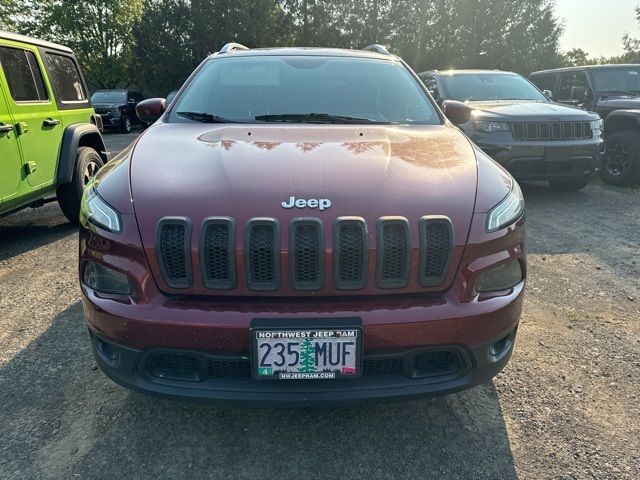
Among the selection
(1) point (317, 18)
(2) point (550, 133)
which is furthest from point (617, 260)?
(1) point (317, 18)

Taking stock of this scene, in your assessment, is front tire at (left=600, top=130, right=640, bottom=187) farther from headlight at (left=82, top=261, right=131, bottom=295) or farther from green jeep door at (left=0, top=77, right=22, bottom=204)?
green jeep door at (left=0, top=77, right=22, bottom=204)

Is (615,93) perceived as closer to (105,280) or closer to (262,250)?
(262,250)

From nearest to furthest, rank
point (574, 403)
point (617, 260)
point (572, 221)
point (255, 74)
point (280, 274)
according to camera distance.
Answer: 1. point (280, 274)
2. point (574, 403)
3. point (255, 74)
4. point (617, 260)
5. point (572, 221)

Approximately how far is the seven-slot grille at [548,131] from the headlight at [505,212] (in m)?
4.30

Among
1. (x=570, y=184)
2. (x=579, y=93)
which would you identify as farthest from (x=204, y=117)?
(x=579, y=93)

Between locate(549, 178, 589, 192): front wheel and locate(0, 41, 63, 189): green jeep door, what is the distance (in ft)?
19.9

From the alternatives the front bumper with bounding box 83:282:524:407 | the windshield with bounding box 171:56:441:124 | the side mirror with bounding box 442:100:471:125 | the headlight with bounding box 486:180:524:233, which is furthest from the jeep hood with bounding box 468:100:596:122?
the front bumper with bounding box 83:282:524:407

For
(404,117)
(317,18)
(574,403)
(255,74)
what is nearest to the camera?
(574,403)

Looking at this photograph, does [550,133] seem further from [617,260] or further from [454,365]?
[454,365]

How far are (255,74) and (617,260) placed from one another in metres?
3.44

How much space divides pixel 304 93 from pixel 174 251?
1.67 m

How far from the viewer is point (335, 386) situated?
185 cm

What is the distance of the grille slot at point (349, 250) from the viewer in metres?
1.79

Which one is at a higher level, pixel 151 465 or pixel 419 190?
pixel 419 190
